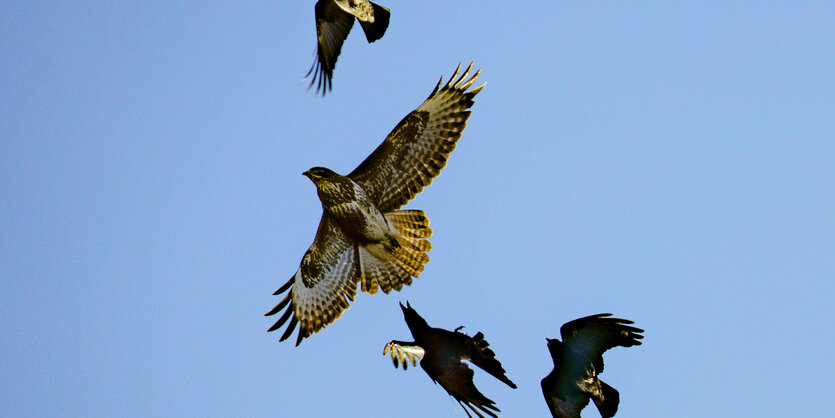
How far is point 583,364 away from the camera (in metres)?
10.4

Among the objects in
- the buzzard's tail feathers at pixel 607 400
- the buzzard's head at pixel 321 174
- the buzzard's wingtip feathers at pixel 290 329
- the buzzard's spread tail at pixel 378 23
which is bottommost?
the buzzard's tail feathers at pixel 607 400

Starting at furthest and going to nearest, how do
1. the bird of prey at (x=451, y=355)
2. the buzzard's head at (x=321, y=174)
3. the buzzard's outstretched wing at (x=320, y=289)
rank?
the buzzard's outstretched wing at (x=320, y=289) → the buzzard's head at (x=321, y=174) → the bird of prey at (x=451, y=355)

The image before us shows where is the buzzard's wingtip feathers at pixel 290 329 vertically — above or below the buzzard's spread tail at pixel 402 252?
below

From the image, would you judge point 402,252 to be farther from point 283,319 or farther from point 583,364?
point 583,364

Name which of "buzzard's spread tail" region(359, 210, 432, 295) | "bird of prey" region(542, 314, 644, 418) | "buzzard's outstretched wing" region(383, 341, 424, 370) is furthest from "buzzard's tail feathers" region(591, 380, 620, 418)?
"buzzard's spread tail" region(359, 210, 432, 295)

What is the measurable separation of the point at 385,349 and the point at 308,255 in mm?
2638

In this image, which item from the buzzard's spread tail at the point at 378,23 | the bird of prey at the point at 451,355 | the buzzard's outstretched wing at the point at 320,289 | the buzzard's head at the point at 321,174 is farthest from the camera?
the buzzard's outstretched wing at the point at 320,289

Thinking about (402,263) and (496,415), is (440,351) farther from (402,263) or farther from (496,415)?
(402,263)

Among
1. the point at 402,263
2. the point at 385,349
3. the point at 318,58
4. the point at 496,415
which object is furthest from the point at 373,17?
the point at 496,415

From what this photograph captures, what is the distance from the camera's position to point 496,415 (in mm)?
9844

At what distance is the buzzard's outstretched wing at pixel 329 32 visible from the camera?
12.6 m

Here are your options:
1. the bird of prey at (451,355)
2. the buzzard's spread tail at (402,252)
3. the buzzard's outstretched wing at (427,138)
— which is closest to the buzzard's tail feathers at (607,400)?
the bird of prey at (451,355)

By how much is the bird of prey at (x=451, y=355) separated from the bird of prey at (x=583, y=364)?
0.96m

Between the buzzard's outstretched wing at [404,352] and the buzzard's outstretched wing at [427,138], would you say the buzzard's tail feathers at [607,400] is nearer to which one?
the buzzard's outstretched wing at [404,352]
